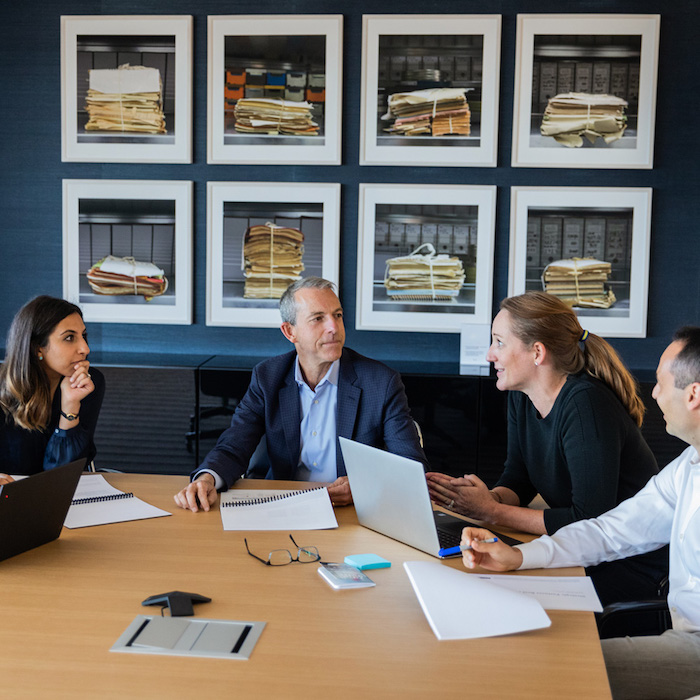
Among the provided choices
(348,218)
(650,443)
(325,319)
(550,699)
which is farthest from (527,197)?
(550,699)

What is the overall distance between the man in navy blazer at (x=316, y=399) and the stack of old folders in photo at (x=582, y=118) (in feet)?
6.34

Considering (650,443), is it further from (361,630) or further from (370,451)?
(361,630)

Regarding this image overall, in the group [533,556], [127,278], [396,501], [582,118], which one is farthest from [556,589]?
[127,278]

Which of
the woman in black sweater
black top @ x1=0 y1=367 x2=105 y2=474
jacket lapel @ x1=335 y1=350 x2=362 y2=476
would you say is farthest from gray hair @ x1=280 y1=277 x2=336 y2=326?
black top @ x1=0 y1=367 x2=105 y2=474

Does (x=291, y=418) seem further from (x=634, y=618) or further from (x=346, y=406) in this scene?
(x=634, y=618)

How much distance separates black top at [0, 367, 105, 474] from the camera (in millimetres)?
2553

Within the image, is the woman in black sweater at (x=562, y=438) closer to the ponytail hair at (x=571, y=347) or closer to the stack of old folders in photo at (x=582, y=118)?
the ponytail hair at (x=571, y=347)

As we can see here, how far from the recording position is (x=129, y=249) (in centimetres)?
426

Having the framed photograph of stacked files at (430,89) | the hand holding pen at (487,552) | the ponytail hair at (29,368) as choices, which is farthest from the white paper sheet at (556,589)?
the framed photograph of stacked files at (430,89)

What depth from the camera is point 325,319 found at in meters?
2.70

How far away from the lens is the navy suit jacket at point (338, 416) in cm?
262

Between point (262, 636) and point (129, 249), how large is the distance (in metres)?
3.25

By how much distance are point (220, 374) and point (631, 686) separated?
2639mm

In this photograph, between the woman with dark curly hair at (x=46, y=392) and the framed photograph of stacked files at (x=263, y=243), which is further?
the framed photograph of stacked files at (x=263, y=243)
